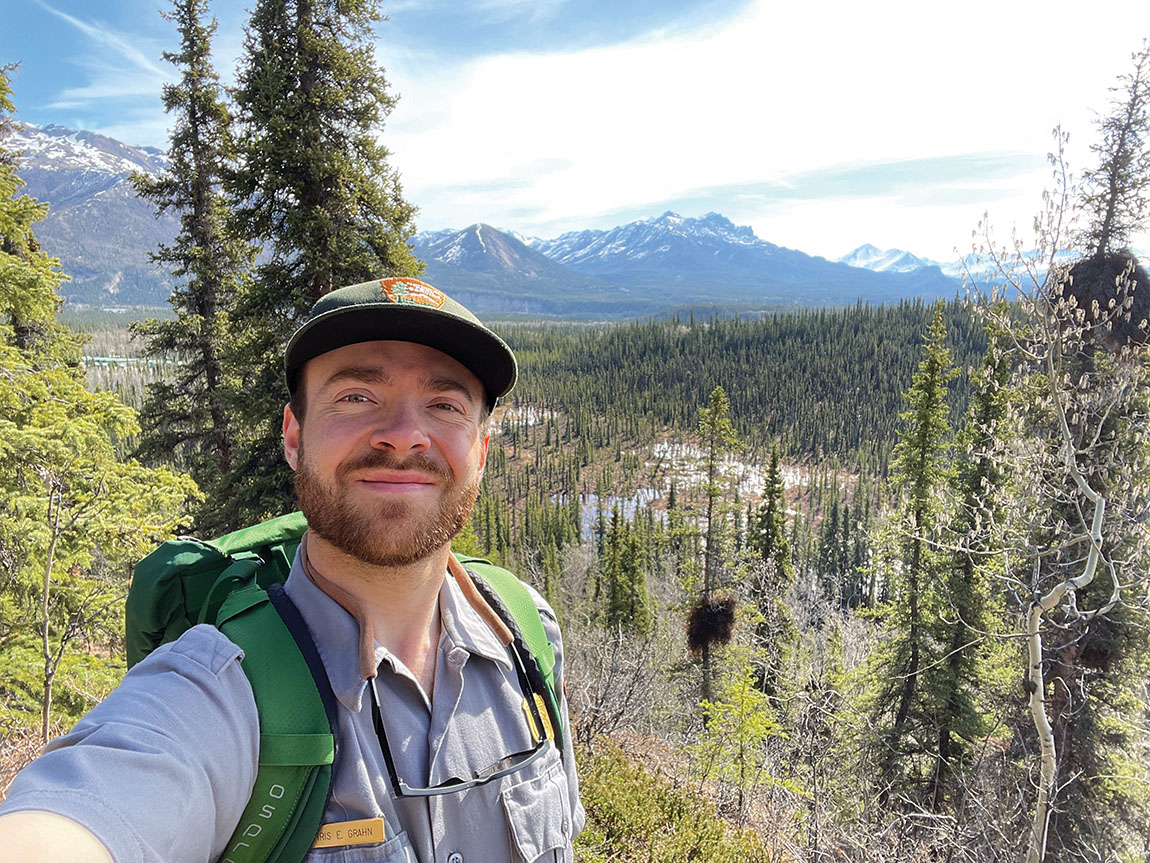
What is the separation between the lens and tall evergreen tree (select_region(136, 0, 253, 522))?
12469 mm

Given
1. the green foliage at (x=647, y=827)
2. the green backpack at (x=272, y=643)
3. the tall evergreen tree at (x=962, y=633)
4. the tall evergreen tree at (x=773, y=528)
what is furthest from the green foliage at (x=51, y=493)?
the tall evergreen tree at (x=773, y=528)

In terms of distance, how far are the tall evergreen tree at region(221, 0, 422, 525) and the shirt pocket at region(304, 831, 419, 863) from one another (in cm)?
875

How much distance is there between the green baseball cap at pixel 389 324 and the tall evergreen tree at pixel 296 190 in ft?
26.5

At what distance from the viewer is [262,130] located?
976cm

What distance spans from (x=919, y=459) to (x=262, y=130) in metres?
16.2

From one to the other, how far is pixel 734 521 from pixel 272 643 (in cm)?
2609

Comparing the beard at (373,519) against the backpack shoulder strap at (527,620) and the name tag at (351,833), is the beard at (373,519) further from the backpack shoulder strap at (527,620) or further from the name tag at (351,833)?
the name tag at (351,833)

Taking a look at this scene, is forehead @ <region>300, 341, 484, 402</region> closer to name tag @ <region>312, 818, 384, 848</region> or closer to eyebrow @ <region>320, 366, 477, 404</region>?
eyebrow @ <region>320, 366, 477, 404</region>

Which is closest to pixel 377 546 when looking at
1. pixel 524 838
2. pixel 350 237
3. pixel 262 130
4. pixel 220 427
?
pixel 524 838

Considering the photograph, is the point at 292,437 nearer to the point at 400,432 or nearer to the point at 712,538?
the point at 400,432

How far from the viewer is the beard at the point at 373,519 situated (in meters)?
1.70

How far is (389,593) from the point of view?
5.80ft

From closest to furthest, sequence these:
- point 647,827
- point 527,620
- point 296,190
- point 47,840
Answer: point 47,840
point 527,620
point 647,827
point 296,190

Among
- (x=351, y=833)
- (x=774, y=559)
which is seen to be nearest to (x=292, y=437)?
(x=351, y=833)
